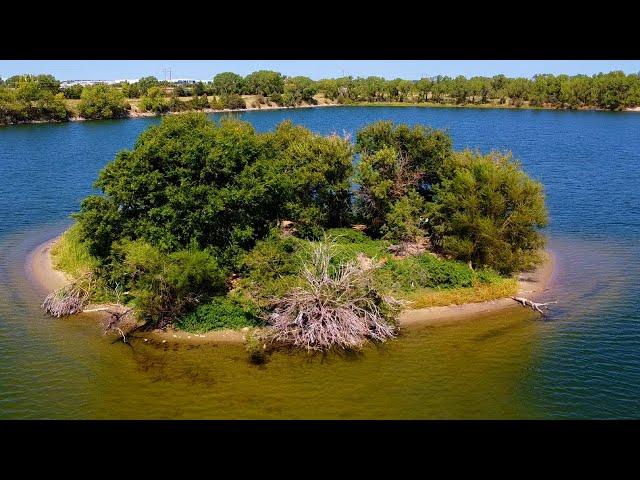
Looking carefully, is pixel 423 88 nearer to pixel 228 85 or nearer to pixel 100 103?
pixel 228 85

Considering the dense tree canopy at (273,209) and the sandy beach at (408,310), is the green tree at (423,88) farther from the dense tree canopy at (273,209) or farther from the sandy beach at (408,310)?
the sandy beach at (408,310)

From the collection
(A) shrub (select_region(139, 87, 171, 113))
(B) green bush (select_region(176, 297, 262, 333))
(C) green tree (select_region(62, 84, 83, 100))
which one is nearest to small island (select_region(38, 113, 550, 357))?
(B) green bush (select_region(176, 297, 262, 333))

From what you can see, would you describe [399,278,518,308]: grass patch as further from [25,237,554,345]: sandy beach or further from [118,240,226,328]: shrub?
[118,240,226,328]: shrub

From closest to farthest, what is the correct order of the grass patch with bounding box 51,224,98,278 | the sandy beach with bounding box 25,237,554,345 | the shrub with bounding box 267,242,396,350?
1. the shrub with bounding box 267,242,396,350
2. the sandy beach with bounding box 25,237,554,345
3. the grass patch with bounding box 51,224,98,278

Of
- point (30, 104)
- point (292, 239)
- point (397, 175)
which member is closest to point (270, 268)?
point (292, 239)

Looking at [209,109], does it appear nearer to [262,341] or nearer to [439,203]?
[439,203]

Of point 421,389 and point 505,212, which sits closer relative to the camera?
point 421,389
